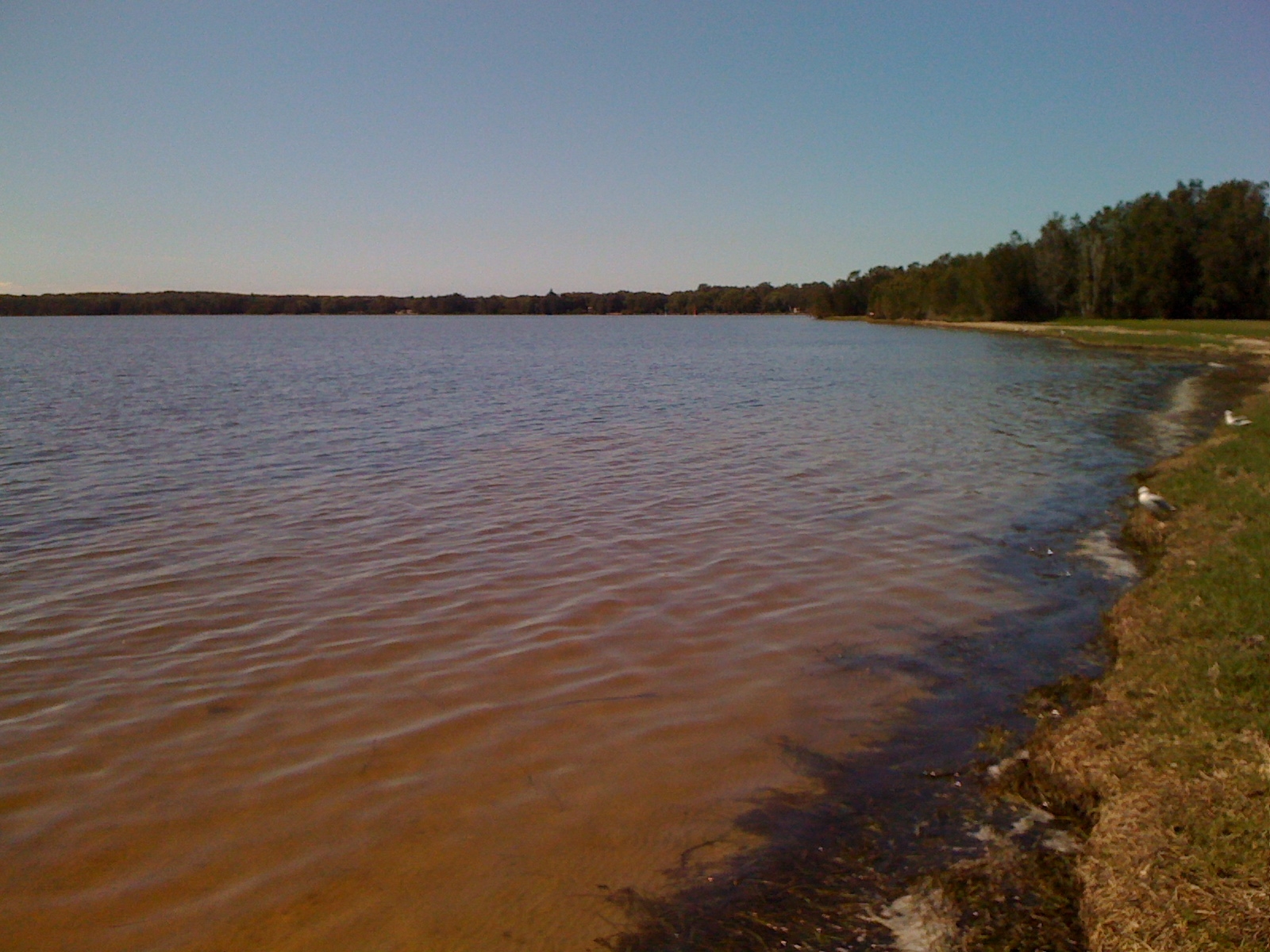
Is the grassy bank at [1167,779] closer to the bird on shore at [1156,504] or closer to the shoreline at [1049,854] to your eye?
the shoreline at [1049,854]

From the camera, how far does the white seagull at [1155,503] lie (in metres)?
11.4

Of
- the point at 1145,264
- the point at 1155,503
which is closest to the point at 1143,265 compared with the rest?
the point at 1145,264

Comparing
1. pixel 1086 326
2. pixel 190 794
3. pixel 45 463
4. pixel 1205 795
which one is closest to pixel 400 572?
pixel 190 794

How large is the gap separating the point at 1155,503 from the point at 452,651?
9.29 meters

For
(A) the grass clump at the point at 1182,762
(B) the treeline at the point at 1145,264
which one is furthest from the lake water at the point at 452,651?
(B) the treeline at the point at 1145,264

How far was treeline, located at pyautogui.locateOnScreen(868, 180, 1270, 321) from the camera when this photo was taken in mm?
72188

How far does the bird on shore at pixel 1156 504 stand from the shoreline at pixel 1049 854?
19.1 feet

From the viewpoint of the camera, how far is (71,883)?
4520 mm

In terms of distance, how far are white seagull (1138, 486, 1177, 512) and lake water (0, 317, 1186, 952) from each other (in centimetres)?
46

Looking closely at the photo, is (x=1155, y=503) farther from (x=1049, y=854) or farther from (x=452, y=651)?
(x=452, y=651)

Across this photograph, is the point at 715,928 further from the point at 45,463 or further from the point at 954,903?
the point at 45,463

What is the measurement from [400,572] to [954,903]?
6.88 metres

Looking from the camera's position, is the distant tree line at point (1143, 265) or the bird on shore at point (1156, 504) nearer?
the bird on shore at point (1156, 504)

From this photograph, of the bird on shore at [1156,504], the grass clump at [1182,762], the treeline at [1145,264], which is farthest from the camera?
the treeline at [1145,264]
